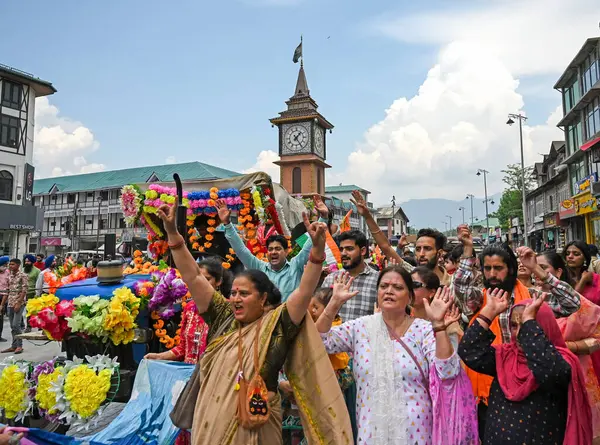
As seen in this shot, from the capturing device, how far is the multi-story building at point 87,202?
4859cm

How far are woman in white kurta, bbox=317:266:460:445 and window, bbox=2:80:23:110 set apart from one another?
119 feet

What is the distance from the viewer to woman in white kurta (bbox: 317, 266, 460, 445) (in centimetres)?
264

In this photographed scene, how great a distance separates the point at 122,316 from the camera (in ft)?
15.7

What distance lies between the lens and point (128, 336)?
16.2ft

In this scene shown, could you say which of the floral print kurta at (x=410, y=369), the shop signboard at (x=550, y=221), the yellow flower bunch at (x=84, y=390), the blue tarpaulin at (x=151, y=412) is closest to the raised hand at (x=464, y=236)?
the floral print kurta at (x=410, y=369)

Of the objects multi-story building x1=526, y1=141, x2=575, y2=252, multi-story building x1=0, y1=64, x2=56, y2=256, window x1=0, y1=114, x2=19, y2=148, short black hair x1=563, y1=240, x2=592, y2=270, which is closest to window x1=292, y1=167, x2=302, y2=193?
multi-story building x1=526, y1=141, x2=575, y2=252

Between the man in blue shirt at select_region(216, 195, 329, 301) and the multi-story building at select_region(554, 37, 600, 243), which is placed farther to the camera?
the multi-story building at select_region(554, 37, 600, 243)

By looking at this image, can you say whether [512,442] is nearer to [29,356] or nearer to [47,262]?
[29,356]

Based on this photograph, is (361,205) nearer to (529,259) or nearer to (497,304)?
(529,259)

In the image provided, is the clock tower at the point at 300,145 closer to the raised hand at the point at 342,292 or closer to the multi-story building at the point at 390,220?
the raised hand at the point at 342,292

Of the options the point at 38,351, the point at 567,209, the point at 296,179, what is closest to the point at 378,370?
the point at 38,351

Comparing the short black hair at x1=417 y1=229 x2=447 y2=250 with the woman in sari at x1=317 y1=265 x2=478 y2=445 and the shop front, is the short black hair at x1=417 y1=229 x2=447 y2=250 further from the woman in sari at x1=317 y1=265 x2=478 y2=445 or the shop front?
the shop front

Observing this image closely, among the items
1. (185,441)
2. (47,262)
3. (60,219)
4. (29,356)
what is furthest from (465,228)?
(60,219)

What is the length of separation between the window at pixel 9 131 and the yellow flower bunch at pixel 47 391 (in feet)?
107
